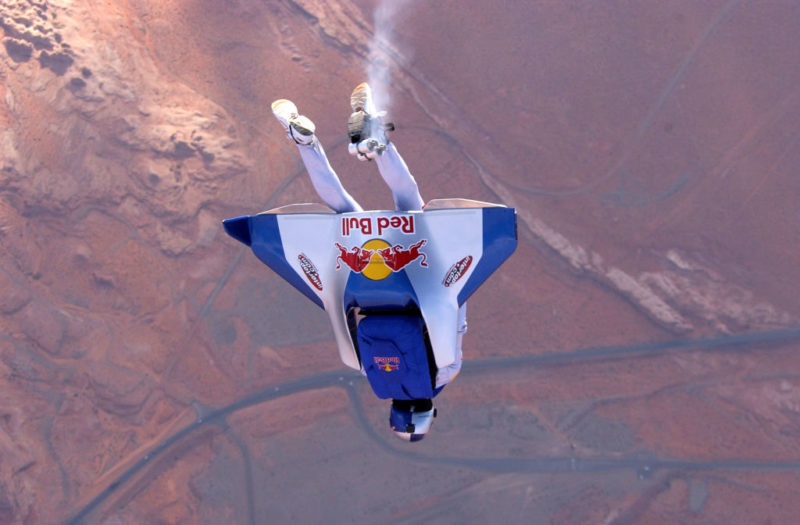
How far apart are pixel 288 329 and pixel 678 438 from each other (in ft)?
50.0

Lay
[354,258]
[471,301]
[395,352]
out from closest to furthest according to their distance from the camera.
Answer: [395,352], [354,258], [471,301]

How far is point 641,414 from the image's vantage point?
2341cm

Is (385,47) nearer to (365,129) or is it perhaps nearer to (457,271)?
(365,129)

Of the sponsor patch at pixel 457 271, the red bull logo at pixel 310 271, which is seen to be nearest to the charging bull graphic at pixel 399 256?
the sponsor patch at pixel 457 271

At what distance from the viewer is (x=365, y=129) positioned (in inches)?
467

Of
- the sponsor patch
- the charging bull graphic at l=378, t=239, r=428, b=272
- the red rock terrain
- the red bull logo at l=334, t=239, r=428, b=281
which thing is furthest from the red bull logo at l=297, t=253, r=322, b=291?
the red rock terrain

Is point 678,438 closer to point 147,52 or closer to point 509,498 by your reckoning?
point 509,498

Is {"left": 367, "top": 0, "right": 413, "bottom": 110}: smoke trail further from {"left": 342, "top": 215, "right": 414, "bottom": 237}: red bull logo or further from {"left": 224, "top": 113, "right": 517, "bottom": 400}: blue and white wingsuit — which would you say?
{"left": 342, "top": 215, "right": 414, "bottom": 237}: red bull logo

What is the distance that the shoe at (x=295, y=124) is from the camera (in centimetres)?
1235

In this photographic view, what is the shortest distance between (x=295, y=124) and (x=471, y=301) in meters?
13.6

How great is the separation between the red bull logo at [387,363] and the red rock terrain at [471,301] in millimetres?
11688

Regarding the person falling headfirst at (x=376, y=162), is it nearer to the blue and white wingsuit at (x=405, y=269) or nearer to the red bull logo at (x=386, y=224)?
the blue and white wingsuit at (x=405, y=269)

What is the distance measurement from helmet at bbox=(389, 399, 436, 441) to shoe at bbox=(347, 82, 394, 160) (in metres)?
5.56

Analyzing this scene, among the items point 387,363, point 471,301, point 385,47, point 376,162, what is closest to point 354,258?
point 376,162
